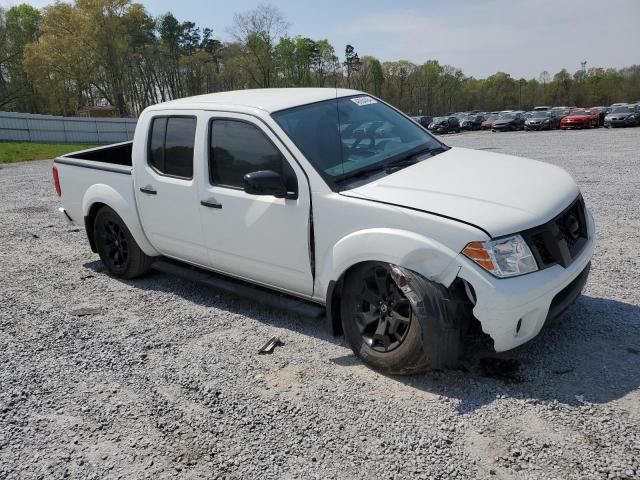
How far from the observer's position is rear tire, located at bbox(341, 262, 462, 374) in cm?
309

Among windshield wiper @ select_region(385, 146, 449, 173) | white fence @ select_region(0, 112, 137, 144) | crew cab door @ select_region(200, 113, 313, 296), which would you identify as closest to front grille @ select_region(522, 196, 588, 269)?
windshield wiper @ select_region(385, 146, 449, 173)

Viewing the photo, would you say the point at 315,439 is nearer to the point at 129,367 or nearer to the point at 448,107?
the point at 129,367

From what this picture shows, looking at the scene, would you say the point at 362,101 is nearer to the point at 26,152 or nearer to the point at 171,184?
the point at 171,184

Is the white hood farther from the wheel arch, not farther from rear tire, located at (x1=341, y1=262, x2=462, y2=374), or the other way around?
the wheel arch

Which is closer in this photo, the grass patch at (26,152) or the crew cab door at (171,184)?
the crew cab door at (171,184)

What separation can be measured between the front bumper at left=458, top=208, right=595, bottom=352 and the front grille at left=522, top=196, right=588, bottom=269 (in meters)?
0.07

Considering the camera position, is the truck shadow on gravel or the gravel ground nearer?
the gravel ground

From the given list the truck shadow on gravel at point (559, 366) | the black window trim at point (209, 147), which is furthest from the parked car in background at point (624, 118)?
the black window trim at point (209, 147)

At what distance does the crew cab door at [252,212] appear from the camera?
379 centimetres

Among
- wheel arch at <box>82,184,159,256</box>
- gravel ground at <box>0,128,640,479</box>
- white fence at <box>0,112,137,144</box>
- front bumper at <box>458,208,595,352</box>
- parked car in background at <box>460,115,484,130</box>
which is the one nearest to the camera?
gravel ground at <box>0,128,640,479</box>

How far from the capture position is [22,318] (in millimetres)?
4855

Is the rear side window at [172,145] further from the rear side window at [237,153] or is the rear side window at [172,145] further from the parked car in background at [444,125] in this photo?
the parked car in background at [444,125]

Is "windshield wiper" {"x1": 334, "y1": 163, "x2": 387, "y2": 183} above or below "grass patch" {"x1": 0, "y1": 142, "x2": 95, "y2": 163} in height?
above

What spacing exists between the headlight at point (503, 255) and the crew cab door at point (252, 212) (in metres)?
1.24
